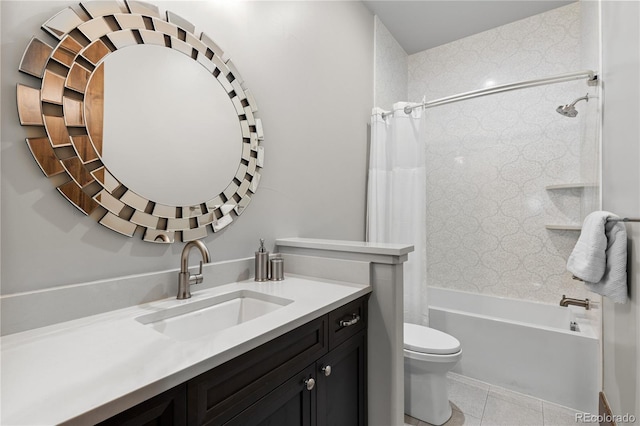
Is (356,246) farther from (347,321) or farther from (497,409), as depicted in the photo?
(497,409)

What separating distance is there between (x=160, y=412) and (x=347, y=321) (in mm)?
742

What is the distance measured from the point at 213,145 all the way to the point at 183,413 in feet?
3.40

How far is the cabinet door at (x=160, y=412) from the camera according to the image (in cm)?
59

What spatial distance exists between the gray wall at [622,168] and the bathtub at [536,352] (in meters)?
0.24

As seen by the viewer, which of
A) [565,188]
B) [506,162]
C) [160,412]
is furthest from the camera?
[506,162]

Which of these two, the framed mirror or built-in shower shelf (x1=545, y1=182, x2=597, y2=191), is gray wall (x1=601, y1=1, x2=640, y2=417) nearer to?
built-in shower shelf (x1=545, y1=182, x2=597, y2=191)

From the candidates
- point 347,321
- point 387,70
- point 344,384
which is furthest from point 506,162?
point 344,384

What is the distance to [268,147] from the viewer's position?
1.66m

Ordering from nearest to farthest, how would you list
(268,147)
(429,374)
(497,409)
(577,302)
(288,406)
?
(288,406), (268,147), (429,374), (497,409), (577,302)

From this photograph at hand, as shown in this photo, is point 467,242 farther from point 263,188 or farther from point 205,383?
point 205,383

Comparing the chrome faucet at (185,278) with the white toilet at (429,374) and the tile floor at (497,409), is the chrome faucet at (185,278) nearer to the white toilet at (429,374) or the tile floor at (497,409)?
the white toilet at (429,374)

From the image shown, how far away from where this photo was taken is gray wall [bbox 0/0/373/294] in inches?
33.9

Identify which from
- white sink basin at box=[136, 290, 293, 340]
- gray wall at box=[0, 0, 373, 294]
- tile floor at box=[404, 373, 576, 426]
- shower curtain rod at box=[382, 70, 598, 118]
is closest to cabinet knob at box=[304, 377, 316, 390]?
white sink basin at box=[136, 290, 293, 340]

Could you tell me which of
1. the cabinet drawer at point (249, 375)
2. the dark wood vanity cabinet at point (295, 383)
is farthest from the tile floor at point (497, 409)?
the cabinet drawer at point (249, 375)
